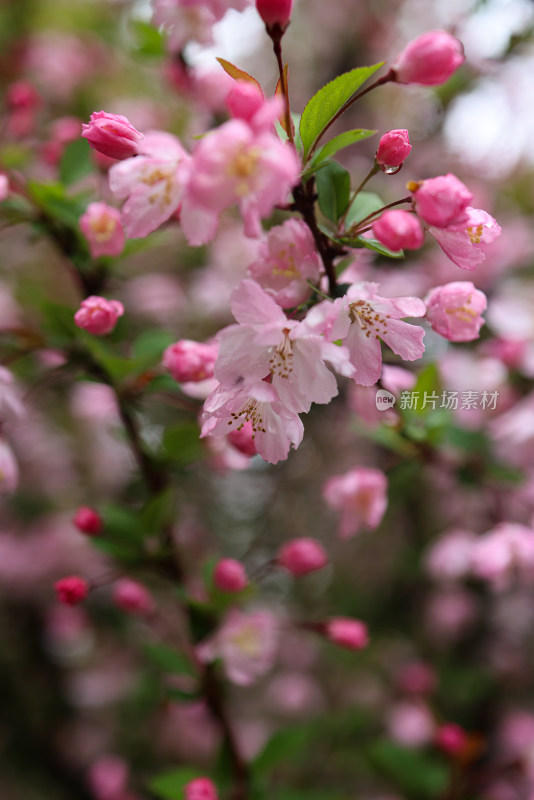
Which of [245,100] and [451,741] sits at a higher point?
[245,100]

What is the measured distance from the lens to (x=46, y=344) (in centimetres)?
85

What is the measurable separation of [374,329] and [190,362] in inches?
8.0

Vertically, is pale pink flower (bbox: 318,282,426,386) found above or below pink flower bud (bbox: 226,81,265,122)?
below

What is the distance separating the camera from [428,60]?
553 millimetres

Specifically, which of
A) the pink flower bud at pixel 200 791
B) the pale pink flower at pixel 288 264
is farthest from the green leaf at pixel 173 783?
the pale pink flower at pixel 288 264

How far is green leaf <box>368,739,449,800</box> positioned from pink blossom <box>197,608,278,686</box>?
1.39 feet

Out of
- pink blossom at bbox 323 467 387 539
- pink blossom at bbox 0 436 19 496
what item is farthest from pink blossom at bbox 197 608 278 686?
pink blossom at bbox 0 436 19 496

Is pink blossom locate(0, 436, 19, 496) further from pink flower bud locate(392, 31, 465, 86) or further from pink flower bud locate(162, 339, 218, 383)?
pink flower bud locate(392, 31, 465, 86)

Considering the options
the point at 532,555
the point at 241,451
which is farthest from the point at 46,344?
the point at 532,555

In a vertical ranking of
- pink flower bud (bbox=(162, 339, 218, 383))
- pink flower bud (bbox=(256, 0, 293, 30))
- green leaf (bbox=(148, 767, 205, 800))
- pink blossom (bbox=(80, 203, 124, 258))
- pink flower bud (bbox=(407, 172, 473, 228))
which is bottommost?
green leaf (bbox=(148, 767, 205, 800))

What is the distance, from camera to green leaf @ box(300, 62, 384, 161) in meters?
0.55

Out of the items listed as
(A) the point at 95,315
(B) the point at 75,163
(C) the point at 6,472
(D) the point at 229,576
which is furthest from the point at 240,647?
(B) the point at 75,163

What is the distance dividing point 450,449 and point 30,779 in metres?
1.61

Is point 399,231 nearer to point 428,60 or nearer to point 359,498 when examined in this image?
point 428,60
